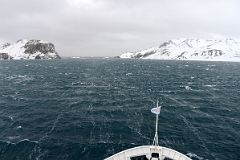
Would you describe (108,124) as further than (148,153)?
Yes

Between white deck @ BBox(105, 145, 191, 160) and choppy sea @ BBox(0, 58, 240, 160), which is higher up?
white deck @ BBox(105, 145, 191, 160)

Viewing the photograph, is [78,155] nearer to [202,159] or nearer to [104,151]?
[104,151]

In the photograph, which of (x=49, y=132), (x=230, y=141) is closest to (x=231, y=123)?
(x=230, y=141)

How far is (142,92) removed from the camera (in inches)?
5113

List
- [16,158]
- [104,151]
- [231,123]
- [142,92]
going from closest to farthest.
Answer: [16,158] → [104,151] → [231,123] → [142,92]

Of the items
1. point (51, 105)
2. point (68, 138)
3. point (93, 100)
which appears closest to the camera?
point (68, 138)

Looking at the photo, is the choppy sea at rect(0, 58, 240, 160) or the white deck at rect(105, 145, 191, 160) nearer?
the white deck at rect(105, 145, 191, 160)

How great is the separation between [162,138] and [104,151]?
18.5 metres

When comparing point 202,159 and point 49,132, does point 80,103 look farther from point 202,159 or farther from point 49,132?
point 202,159

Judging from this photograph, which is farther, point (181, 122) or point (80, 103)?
point (80, 103)

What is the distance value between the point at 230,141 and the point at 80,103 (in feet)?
200

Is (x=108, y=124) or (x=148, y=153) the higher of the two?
(x=148, y=153)

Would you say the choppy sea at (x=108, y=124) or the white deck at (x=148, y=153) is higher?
the white deck at (x=148, y=153)

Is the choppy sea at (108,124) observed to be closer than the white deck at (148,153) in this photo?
No
